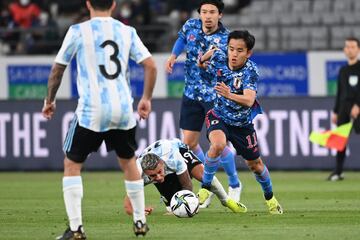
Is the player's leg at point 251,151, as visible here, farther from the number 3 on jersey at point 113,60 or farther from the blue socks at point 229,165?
the number 3 on jersey at point 113,60

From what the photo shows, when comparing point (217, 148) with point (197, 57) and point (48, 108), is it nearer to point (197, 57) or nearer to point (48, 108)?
point (197, 57)

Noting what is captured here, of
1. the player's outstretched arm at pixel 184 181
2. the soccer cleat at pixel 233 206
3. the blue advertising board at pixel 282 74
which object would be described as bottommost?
the blue advertising board at pixel 282 74

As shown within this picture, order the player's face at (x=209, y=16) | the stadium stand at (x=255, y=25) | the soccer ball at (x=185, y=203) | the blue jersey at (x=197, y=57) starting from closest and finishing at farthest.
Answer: the soccer ball at (x=185, y=203)
the player's face at (x=209, y=16)
the blue jersey at (x=197, y=57)
the stadium stand at (x=255, y=25)

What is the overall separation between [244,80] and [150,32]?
16.3 meters

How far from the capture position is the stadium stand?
1074 inches

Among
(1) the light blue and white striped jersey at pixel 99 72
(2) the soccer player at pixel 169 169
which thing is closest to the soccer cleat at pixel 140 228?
(1) the light blue and white striped jersey at pixel 99 72

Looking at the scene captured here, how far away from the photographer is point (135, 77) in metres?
27.1

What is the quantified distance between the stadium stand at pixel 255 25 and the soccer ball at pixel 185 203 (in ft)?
48.4

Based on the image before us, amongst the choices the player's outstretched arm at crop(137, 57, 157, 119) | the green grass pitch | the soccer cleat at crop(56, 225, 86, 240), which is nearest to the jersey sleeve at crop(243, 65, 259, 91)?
the green grass pitch

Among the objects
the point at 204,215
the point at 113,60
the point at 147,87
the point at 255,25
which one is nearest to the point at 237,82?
the point at 204,215

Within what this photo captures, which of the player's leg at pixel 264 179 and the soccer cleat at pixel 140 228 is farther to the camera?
the player's leg at pixel 264 179

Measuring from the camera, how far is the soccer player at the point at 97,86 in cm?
979

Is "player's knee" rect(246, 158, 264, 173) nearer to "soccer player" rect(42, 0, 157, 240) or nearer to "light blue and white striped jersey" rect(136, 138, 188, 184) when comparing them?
"light blue and white striped jersey" rect(136, 138, 188, 184)

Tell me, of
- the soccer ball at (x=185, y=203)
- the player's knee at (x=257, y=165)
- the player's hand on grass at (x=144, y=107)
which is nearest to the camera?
the player's hand on grass at (x=144, y=107)
